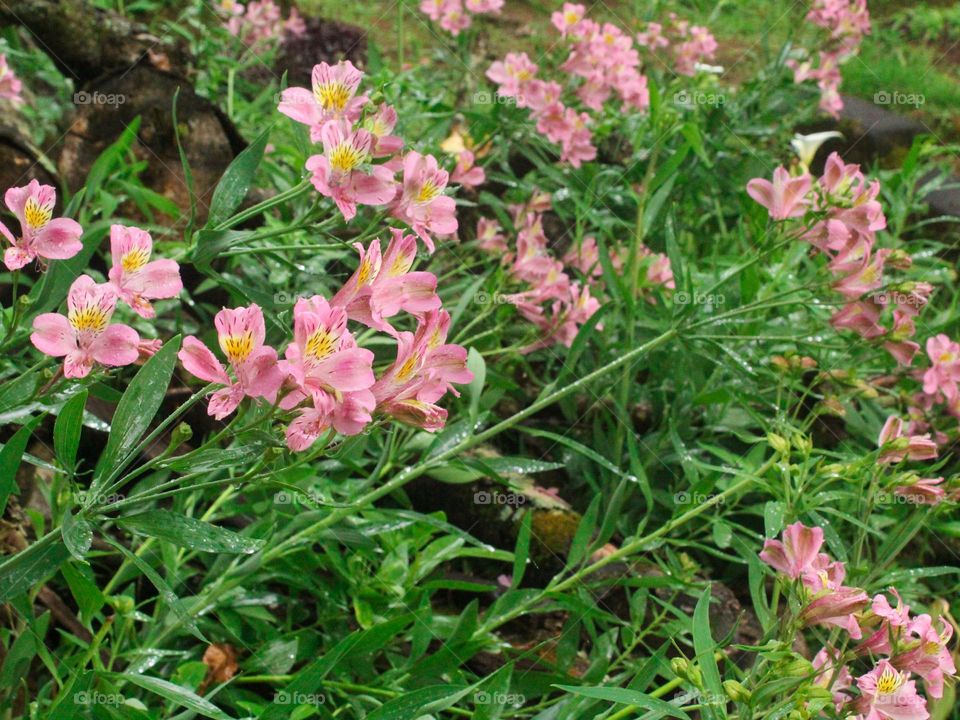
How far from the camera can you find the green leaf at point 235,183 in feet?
4.22

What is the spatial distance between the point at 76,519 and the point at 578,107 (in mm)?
1859

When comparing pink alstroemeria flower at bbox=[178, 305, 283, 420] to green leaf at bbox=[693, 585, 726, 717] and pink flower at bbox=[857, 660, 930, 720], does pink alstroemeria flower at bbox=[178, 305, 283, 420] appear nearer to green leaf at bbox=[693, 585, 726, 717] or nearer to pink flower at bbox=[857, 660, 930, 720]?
green leaf at bbox=[693, 585, 726, 717]

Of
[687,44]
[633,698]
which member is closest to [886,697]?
[633,698]

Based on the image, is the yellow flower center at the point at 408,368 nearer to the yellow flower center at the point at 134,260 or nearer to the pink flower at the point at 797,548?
the yellow flower center at the point at 134,260

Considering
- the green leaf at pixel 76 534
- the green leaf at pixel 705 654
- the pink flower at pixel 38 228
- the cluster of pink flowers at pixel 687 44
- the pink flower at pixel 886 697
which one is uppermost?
the pink flower at pixel 38 228

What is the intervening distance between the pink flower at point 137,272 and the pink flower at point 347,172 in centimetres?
19

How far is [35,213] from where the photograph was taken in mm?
Result: 1041

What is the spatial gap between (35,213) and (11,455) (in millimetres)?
250

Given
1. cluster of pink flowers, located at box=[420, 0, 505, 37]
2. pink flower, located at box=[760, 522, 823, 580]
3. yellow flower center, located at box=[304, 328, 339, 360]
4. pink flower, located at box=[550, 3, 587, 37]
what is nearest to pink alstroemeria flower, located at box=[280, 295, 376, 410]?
yellow flower center, located at box=[304, 328, 339, 360]

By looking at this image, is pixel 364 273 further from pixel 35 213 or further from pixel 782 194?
pixel 782 194

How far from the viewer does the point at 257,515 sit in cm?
164

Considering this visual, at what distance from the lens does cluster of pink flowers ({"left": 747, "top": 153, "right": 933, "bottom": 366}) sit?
153 cm

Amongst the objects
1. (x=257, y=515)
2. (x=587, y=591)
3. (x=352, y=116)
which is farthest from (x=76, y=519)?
(x=587, y=591)

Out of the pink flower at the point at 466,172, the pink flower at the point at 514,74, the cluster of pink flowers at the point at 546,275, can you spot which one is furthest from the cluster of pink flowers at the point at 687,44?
the pink flower at the point at 466,172
